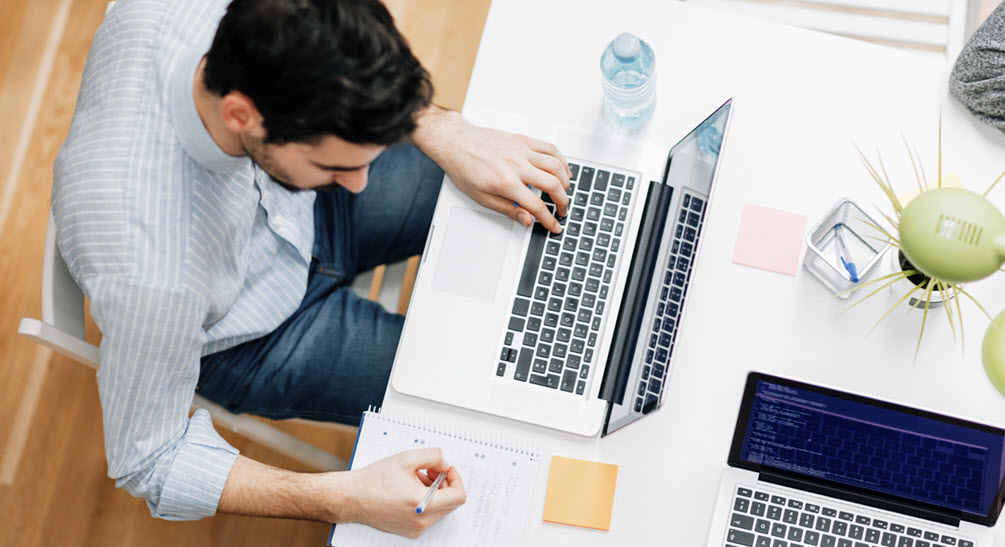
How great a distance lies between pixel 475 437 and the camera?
979mm

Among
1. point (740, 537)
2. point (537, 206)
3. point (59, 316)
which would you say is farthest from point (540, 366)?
point (59, 316)

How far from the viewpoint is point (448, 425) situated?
100cm

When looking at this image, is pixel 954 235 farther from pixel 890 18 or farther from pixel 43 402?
pixel 43 402

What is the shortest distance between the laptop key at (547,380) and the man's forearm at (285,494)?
0.96 ft

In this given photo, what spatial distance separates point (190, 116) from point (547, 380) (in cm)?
58

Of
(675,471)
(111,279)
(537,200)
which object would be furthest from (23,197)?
(675,471)

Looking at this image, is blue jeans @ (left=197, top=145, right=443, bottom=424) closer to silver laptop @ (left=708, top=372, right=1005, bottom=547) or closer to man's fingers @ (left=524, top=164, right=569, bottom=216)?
man's fingers @ (left=524, top=164, right=569, bottom=216)

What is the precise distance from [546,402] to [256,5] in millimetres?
620

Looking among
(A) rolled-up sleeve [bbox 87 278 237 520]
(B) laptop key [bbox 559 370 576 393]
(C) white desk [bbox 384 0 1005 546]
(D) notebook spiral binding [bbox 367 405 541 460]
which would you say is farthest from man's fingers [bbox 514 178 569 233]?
(A) rolled-up sleeve [bbox 87 278 237 520]

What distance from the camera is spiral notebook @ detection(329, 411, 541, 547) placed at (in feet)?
3.14

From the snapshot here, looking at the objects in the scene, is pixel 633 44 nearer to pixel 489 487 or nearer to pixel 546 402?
pixel 546 402

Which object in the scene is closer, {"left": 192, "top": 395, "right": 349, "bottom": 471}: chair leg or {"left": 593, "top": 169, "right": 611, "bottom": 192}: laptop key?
{"left": 593, "top": 169, "right": 611, "bottom": 192}: laptop key

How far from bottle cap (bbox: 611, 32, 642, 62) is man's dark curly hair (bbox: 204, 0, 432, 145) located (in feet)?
1.15

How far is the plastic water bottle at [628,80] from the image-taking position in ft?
3.22
